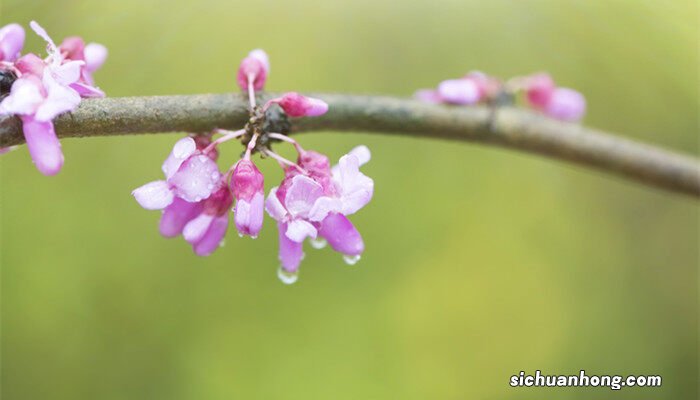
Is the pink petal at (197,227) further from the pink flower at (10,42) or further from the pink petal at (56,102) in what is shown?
the pink flower at (10,42)

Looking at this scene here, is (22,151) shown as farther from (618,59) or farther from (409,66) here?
(618,59)

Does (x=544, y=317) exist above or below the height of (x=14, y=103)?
above

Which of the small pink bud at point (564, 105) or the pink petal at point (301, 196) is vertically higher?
the small pink bud at point (564, 105)

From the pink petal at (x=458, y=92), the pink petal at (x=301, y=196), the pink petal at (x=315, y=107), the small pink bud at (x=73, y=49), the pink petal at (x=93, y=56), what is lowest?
the pink petal at (x=301, y=196)

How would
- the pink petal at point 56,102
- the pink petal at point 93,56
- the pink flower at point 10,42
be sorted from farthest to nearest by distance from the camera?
the pink petal at point 93,56 < the pink flower at point 10,42 < the pink petal at point 56,102

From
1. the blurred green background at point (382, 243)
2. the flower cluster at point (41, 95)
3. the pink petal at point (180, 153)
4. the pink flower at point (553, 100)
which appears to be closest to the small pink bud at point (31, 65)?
the flower cluster at point (41, 95)

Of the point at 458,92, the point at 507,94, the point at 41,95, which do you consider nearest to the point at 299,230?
the point at 41,95

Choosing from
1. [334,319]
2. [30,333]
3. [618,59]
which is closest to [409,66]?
[618,59]

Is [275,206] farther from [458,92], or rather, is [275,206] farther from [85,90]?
[458,92]
